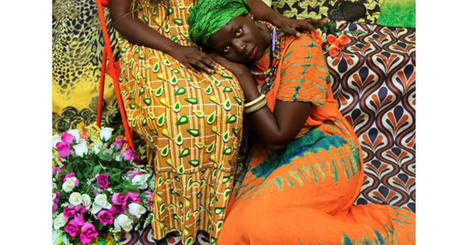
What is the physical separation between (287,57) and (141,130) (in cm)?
66

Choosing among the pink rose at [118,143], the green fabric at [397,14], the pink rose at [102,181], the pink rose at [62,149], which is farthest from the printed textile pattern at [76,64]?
the green fabric at [397,14]

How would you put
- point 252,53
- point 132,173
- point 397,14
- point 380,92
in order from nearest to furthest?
1. point 252,53
2. point 132,173
3. point 380,92
4. point 397,14

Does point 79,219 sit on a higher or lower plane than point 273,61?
lower

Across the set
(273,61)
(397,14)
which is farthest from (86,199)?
(397,14)

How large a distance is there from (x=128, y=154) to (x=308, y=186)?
2.78ft

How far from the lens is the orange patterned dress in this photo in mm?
1269

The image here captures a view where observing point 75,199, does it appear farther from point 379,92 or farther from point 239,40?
point 379,92

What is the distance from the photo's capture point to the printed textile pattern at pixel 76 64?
2.22 meters

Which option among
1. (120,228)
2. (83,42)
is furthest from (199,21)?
(83,42)

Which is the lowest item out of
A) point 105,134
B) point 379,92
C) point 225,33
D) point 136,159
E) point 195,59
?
point 136,159

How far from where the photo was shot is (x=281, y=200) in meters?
1.31

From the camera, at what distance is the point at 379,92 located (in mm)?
2072

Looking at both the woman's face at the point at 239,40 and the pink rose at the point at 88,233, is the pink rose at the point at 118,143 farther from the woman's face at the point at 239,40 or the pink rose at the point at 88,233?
the woman's face at the point at 239,40

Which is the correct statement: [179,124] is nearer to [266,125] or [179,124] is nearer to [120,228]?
[266,125]
